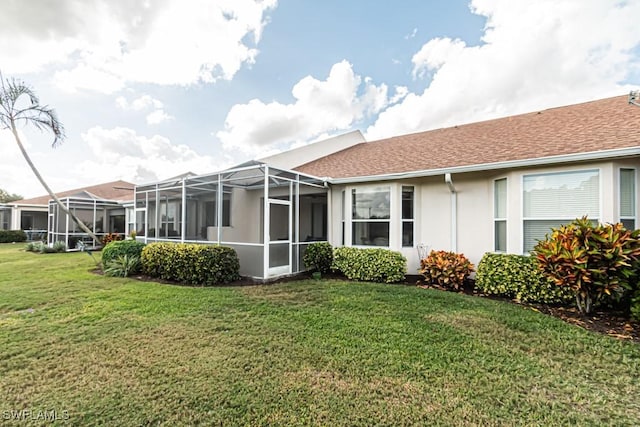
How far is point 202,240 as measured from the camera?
1030 centimetres

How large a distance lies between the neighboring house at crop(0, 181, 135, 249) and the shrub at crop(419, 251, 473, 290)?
17.9 meters

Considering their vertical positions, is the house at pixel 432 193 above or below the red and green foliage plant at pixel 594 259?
above

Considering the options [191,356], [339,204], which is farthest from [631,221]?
[191,356]

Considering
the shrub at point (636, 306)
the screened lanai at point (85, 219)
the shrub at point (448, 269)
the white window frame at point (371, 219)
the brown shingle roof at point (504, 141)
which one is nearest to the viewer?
the shrub at point (636, 306)

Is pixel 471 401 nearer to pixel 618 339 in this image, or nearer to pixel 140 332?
pixel 618 339

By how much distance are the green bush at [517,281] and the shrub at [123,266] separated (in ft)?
33.9

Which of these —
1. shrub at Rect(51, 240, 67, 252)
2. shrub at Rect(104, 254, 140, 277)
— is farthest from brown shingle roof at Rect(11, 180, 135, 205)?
shrub at Rect(104, 254, 140, 277)

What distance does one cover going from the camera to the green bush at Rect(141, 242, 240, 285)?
8.23 meters

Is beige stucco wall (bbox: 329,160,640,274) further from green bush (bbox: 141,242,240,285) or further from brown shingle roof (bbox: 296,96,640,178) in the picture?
green bush (bbox: 141,242,240,285)

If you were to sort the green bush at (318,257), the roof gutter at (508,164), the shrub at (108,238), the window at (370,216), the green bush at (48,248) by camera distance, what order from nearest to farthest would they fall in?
1. the roof gutter at (508,164)
2. the window at (370,216)
3. the green bush at (318,257)
4. the green bush at (48,248)
5. the shrub at (108,238)

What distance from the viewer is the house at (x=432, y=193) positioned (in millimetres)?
6434

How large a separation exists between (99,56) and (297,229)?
9175 millimetres

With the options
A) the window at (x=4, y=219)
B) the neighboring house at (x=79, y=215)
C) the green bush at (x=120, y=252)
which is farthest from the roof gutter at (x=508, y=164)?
the window at (x=4, y=219)

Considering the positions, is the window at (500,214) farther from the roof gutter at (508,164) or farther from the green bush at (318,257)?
the green bush at (318,257)
